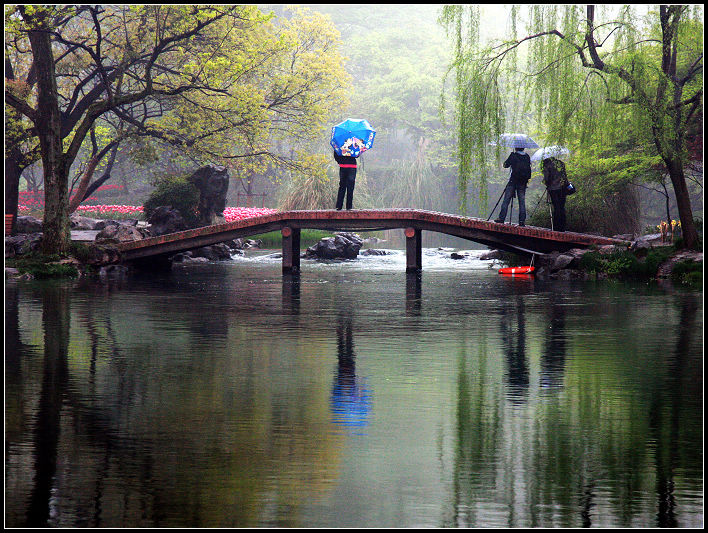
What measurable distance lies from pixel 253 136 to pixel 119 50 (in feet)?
17.7

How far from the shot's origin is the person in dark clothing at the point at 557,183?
2547cm

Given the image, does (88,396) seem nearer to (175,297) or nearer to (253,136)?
(175,297)

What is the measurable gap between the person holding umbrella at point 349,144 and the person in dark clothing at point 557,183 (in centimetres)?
468

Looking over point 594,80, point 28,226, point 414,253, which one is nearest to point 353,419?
point 594,80

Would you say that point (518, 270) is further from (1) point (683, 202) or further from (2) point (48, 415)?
(2) point (48, 415)

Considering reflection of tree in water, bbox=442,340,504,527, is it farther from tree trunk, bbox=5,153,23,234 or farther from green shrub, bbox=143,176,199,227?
green shrub, bbox=143,176,199,227

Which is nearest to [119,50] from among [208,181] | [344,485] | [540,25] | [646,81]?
[208,181]

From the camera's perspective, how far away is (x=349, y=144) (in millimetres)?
25375

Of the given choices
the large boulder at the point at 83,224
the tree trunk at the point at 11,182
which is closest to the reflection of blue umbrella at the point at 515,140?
the tree trunk at the point at 11,182

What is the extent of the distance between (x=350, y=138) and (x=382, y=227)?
2933 millimetres

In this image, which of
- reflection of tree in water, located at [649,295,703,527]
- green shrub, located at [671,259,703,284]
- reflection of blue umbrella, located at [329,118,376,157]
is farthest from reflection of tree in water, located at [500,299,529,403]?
reflection of blue umbrella, located at [329,118,376,157]

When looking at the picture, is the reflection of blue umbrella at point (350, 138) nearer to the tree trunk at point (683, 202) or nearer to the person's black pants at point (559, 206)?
the person's black pants at point (559, 206)

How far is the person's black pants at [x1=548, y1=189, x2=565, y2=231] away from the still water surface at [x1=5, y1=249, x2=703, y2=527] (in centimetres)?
1068

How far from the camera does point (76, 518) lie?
5246 mm
